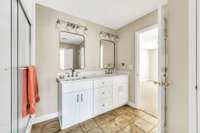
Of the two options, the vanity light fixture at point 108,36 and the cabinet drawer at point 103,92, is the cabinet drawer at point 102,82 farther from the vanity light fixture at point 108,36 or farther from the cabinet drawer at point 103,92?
the vanity light fixture at point 108,36

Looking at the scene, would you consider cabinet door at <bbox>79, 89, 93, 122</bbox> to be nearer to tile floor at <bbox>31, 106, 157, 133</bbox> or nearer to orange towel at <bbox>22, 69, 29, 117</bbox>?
tile floor at <bbox>31, 106, 157, 133</bbox>

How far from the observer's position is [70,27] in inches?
104

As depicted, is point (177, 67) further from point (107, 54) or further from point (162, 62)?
point (107, 54)

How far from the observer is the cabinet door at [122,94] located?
118 inches

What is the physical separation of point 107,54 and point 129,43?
0.77 m

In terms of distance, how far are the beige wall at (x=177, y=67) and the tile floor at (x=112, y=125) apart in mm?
738

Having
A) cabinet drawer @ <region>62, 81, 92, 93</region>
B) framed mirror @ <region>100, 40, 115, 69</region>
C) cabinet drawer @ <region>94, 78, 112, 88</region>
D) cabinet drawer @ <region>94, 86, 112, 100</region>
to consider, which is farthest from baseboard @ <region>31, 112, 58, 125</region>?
framed mirror @ <region>100, 40, 115, 69</region>

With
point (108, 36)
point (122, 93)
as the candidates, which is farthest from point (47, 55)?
point (122, 93)

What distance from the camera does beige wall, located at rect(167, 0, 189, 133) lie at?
4.08 feet
